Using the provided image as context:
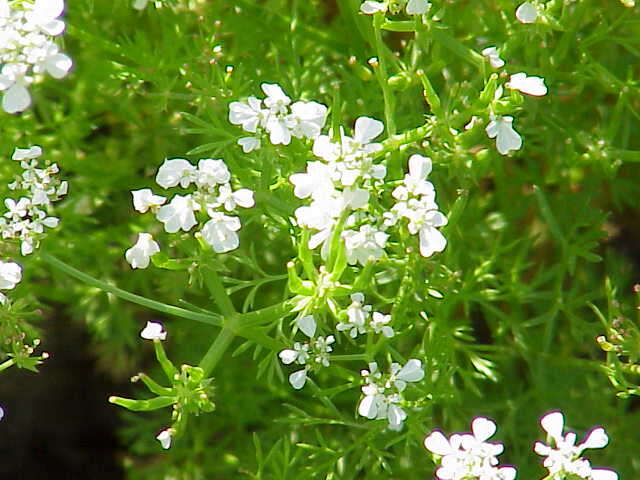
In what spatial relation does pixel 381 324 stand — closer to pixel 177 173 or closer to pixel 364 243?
pixel 364 243

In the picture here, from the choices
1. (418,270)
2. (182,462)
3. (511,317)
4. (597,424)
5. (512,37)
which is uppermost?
(512,37)

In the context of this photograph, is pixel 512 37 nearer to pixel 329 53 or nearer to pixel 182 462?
pixel 329 53

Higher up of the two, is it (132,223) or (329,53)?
(329,53)

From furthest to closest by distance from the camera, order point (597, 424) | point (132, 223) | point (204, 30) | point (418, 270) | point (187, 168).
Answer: point (132, 223) < point (597, 424) < point (204, 30) < point (418, 270) < point (187, 168)

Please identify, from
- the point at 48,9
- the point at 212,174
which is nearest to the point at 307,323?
the point at 212,174

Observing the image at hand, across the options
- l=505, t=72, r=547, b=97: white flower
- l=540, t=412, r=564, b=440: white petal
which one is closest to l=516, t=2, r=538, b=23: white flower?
l=505, t=72, r=547, b=97: white flower

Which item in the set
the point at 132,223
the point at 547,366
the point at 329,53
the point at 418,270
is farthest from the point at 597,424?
the point at 132,223

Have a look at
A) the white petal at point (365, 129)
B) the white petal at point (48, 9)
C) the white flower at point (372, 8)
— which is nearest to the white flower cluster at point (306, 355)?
the white petal at point (365, 129)

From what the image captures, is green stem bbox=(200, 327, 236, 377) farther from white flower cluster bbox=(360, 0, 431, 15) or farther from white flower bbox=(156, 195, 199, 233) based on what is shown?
white flower cluster bbox=(360, 0, 431, 15)

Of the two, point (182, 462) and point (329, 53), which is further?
point (182, 462)
